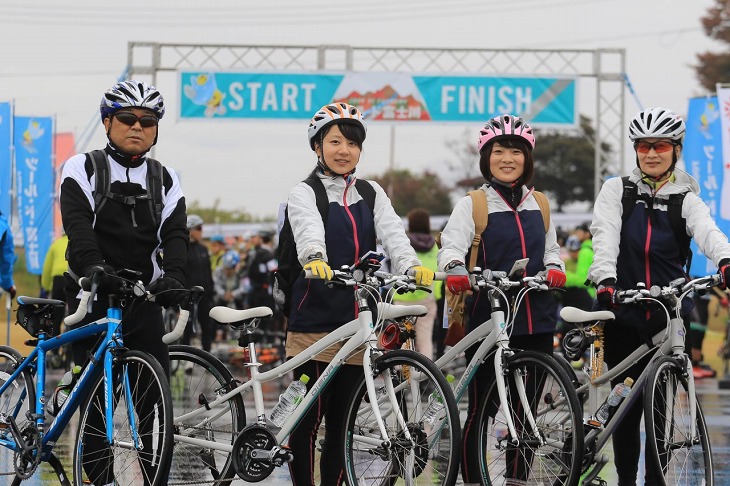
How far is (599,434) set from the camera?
607 cm

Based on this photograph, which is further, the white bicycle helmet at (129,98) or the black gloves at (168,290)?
the white bicycle helmet at (129,98)

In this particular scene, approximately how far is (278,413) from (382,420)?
0.65m

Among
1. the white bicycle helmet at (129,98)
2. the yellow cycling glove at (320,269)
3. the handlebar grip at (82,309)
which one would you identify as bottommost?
the handlebar grip at (82,309)

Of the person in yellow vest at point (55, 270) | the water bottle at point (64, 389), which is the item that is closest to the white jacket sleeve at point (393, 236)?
the water bottle at point (64, 389)

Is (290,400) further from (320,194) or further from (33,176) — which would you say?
(33,176)

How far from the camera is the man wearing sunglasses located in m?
5.95

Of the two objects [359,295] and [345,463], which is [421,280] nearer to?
[359,295]

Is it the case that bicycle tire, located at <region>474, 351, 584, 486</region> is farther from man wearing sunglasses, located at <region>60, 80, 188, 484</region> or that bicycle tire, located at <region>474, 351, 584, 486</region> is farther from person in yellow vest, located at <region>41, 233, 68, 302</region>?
person in yellow vest, located at <region>41, 233, 68, 302</region>

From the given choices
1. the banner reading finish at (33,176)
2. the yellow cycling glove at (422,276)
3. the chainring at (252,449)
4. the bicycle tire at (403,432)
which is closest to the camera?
the bicycle tire at (403,432)

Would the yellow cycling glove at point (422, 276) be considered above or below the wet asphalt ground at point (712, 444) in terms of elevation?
above

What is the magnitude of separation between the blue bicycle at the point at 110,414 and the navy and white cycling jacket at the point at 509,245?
1512mm

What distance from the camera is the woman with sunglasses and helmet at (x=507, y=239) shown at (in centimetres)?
632

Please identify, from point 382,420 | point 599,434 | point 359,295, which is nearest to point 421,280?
point 359,295

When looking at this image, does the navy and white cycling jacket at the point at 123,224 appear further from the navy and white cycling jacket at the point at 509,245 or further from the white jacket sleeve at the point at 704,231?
the white jacket sleeve at the point at 704,231
